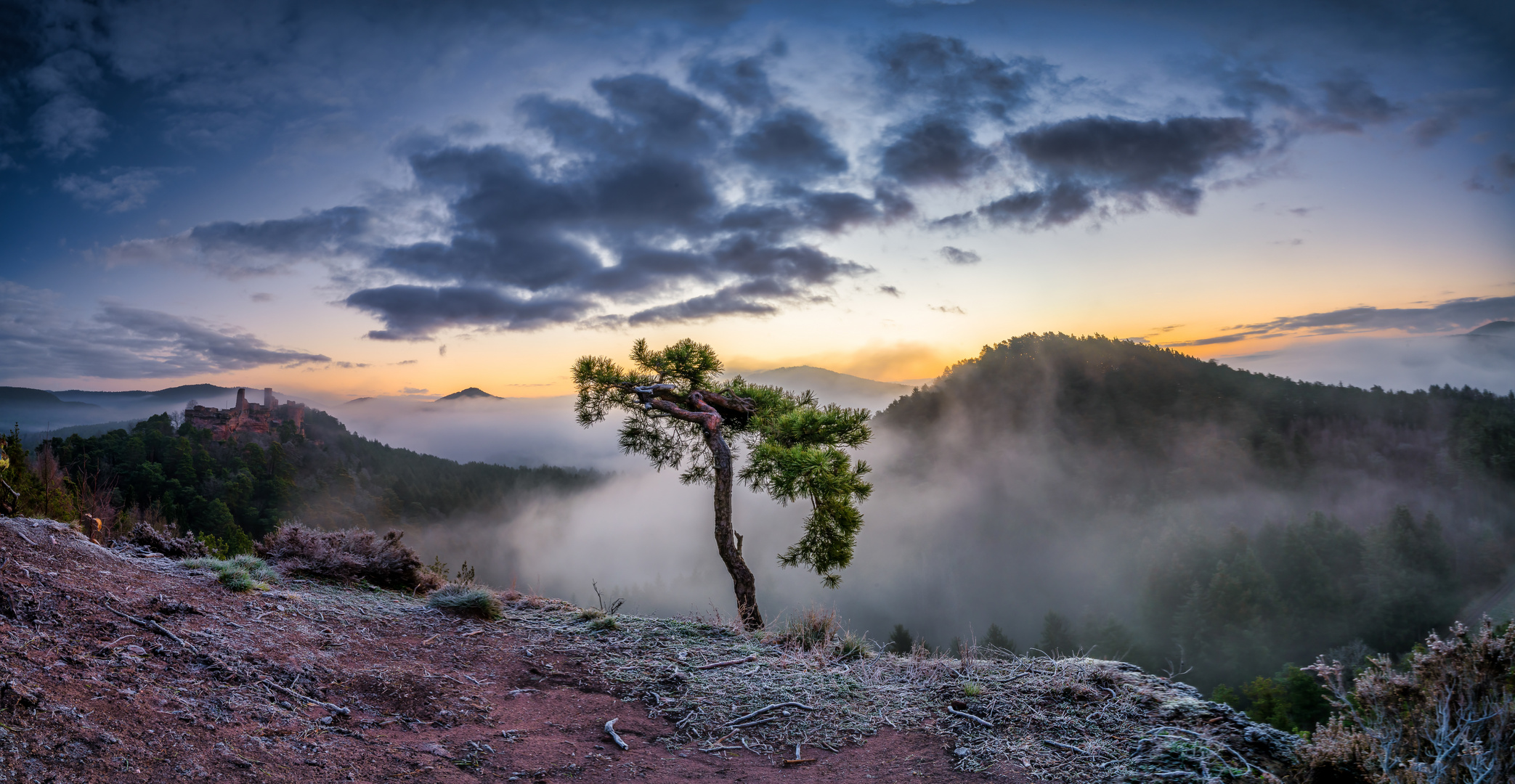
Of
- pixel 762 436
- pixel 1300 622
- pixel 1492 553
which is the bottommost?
pixel 1300 622

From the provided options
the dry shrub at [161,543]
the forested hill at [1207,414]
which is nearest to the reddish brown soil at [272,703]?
the dry shrub at [161,543]

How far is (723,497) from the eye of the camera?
966 cm

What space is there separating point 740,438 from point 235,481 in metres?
41.1

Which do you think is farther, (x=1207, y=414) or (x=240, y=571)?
(x=1207, y=414)

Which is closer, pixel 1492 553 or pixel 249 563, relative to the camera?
pixel 249 563

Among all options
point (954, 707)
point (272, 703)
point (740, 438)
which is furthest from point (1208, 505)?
point (272, 703)

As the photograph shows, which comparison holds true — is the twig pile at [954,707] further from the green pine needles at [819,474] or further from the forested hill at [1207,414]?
the forested hill at [1207,414]

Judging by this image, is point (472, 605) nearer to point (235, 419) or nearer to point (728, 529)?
point (728, 529)

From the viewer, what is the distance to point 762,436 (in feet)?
33.1

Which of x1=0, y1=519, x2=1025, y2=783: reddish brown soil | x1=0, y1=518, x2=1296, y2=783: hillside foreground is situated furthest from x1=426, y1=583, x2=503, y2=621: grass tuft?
x1=0, y1=519, x2=1025, y2=783: reddish brown soil

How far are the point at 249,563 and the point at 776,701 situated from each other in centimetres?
706

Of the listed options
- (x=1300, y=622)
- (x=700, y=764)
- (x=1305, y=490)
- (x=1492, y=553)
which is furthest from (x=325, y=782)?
(x=1305, y=490)

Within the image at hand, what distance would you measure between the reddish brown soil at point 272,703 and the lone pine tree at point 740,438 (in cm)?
331

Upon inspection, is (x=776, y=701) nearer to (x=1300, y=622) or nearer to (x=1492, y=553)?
(x=1300, y=622)
